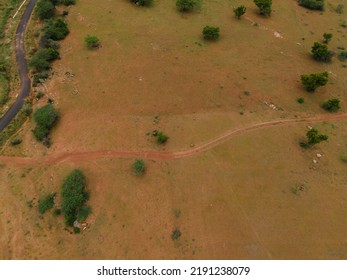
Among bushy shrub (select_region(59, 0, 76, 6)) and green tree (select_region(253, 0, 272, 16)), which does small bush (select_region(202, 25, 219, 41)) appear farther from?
bushy shrub (select_region(59, 0, 76, 6))

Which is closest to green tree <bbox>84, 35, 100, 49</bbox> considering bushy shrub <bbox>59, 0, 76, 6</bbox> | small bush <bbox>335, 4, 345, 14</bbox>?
bushy shrub <bbox>59, 0, 76, 6</bbox>

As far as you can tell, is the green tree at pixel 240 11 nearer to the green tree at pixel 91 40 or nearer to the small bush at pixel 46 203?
the green tree at pixel 91 40

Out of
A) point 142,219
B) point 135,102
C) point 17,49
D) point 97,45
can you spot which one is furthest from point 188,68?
point 17,49

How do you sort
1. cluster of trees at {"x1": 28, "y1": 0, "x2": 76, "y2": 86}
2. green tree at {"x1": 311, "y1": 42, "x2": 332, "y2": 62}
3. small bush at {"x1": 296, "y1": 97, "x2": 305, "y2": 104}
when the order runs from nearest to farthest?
small bush at {"x1": 296, "y1": 97, "x2": 305, "y2": 104}
cluster of trees at {"x1": 28, "y1": 0, "x2": 76, "y2": 86}
green tree at {"x1": 311, "y1": 42, "x2": 332, "y2": 62}

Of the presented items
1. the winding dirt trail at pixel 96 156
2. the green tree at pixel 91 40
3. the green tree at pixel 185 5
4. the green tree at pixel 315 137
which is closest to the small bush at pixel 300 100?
the green tree at pixel 315 137

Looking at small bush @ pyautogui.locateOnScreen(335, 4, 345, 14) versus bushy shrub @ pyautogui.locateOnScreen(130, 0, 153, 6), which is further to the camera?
small bush @ pyautogui.locateOnScreen(335, 4, 345, 14)

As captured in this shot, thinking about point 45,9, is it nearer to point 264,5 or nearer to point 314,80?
point 264,5
